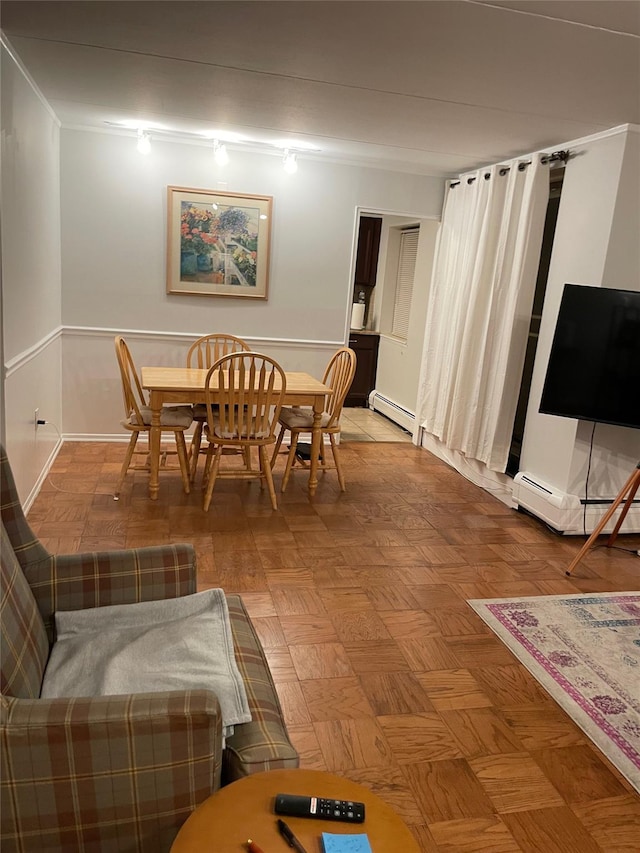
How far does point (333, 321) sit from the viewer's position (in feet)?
18.1

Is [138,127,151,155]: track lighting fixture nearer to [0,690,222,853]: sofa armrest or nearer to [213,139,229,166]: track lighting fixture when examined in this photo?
[213,139,229,166]: track lighting fixture

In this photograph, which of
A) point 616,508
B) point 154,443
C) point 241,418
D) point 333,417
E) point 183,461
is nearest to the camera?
point 616,508

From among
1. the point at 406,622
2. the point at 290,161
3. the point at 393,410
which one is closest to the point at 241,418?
the point at 406,622

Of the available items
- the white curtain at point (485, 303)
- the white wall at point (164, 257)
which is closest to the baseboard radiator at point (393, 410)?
the white curtain at point (485, 303)

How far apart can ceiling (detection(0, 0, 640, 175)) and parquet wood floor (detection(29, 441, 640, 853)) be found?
237 centimetres

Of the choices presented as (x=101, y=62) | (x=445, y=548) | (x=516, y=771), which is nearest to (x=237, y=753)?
(x=516, y=771)

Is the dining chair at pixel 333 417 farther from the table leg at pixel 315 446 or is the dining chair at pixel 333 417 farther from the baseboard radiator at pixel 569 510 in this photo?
the baseboard radiator at pixel 569 510

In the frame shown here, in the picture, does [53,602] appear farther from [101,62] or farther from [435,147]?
[435,147]

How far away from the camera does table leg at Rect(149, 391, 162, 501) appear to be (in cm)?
394

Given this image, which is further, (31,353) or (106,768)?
(31,353)

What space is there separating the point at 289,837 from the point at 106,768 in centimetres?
37

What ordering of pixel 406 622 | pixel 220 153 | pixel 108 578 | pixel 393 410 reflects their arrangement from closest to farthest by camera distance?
pixel 108 578 → pixel 406 622 → pixel 220 153 → pixel 393 410

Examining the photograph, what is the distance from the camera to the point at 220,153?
4.98m

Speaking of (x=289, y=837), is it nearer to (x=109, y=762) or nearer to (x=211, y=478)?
(x=109, y=762)
